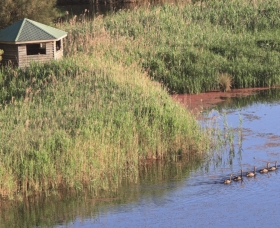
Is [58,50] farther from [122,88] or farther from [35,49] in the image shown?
[122,88]

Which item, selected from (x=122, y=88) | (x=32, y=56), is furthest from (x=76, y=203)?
(x=32, y=56)

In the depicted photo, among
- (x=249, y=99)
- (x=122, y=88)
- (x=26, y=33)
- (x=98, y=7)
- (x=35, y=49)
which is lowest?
(x=249, y=99)

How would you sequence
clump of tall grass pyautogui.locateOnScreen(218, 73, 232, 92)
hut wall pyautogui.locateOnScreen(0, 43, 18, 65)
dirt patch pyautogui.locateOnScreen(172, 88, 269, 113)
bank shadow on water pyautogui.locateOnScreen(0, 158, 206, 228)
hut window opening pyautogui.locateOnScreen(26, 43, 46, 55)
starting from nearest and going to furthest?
bank shadow on water pyautogui.locateOnScreen(0, 158, 206, 228)
hut wall pyautogui.locateOnScreen(0, 43, 18, 65)
dirt patch pyautogui.locateOnScreen(172, 88, 269, 113)
hut window opening pyautogui.locateOnScreen(26, 43, 46, 55)
clump of tall grass pyautogui.locateOnScreen(218, 73, 232, 92)

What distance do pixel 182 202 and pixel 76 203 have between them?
2019 millimetres

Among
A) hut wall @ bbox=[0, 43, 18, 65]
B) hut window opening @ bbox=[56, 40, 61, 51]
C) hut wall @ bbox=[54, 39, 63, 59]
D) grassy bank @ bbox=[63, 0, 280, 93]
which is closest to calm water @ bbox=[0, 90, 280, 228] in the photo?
grassy bank @ bbox=[63, 0, 280, 93]

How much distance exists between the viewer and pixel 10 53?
926 inches

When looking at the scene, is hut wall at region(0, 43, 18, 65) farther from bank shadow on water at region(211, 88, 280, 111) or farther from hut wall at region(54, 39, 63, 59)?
bank shadow on water at region(211, 88, 280, 111)

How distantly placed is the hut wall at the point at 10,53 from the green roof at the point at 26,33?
1.01 feet

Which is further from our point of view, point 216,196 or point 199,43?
point 199,43

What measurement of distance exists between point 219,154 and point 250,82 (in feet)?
24.8

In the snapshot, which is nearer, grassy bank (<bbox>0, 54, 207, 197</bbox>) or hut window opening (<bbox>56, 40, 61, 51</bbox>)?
grassy bank (<bbox>0, 54, 207, 197</bbox>)

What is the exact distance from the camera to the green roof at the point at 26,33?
23.2 m

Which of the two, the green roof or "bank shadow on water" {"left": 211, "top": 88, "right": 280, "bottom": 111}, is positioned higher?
the green roof

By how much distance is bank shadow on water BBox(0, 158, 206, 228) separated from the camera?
15.4 meters
